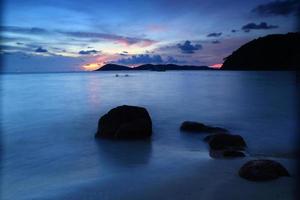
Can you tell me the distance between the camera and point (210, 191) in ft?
20.5

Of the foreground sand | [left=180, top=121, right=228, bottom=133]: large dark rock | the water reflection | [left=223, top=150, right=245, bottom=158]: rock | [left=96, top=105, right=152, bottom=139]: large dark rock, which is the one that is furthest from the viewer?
[left=180, top=121, right=228, bottom=133]: large dark rock

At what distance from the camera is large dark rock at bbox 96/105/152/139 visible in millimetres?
11617

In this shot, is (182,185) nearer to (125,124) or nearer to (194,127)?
(125,124)

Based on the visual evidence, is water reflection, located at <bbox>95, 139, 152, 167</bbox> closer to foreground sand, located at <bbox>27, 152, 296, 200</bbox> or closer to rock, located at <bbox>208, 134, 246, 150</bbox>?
foreground sand, located at <bbox>27, 152, 296, 200</bbox>

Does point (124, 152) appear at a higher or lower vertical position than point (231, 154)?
lower

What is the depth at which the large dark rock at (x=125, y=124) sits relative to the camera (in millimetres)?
11617

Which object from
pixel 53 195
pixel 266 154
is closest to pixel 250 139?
pixel 266 154

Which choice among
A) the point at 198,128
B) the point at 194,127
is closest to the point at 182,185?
the point at 198,128

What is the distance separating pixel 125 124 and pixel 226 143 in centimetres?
379

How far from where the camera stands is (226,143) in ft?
32.7

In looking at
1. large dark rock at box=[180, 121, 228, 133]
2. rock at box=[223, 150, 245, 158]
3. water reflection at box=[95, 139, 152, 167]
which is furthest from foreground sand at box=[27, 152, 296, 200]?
large dark rock at box=[180, 121, 228, 133]

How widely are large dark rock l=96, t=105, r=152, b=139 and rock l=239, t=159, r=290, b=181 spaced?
18.3ft

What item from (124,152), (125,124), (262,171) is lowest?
(124,152)

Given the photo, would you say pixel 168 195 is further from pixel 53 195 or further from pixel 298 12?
pixel 298 12
